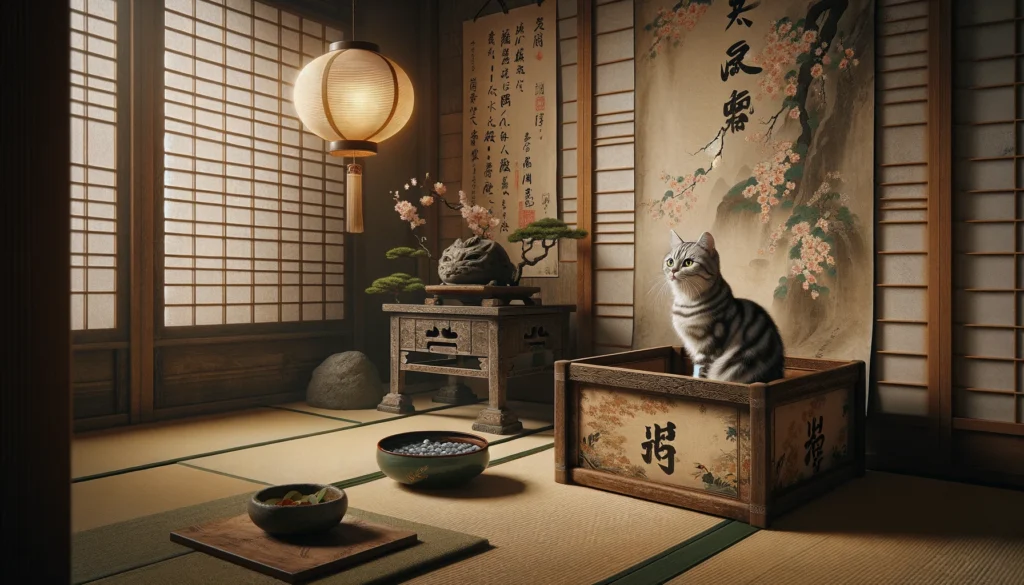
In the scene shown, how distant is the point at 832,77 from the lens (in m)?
3.59

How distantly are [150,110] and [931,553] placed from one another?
4104 millimetres

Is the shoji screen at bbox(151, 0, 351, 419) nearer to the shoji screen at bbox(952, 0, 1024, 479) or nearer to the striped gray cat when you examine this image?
the striped gray cat

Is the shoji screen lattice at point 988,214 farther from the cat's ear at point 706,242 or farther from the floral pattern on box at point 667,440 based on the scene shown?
the floral pattern on box at point 667,440

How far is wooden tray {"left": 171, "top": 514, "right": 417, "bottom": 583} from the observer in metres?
1.96

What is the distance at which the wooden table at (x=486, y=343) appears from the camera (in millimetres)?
4023

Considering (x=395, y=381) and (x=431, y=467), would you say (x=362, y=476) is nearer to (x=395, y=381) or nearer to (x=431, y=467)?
(x=431, y=467)

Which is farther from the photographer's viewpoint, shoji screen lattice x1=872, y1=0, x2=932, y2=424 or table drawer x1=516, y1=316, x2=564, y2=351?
table drawer x1=516, y1=316, x2=564, y2=351

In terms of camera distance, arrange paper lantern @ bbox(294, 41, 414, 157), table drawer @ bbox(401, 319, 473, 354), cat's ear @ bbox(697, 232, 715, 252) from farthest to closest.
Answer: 1. table drawer @ bbox(401, 319, 473, 354)
2. paper lantern @ bbox(294, 41, 414, 157)
3. cat's ear @ bbox(697, 232, 715, 252)

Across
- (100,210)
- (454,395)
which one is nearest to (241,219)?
(100,210)

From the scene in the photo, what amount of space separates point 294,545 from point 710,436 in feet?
4.72

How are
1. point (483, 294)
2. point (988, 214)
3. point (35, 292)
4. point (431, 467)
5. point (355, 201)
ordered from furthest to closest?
point (483, 294)
point (355, 201)
point (988, 214)
point (431, 467)
point (35, 292)

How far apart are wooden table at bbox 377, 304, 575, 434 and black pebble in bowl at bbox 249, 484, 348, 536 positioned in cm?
181

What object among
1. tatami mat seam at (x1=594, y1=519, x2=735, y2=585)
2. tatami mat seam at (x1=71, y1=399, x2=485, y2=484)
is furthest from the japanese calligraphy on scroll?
tatami mat seam at (x1=594, y1=519, x2=735, y2=585)

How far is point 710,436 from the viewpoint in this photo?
103 inches
